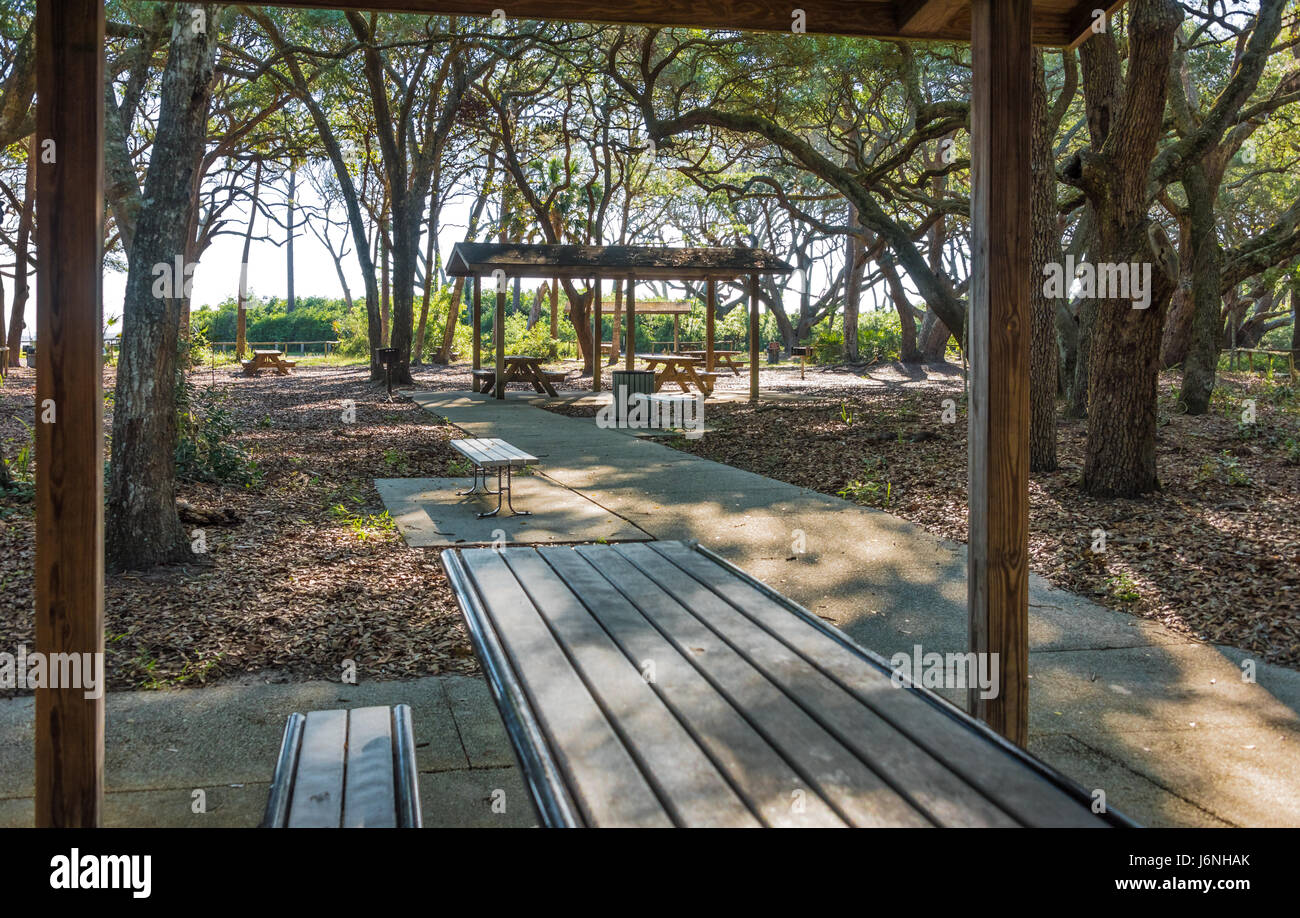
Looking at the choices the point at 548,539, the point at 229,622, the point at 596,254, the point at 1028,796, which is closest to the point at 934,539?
the point at 548,539

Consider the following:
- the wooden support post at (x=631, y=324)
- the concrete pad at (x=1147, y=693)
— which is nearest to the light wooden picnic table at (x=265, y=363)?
the wooden support post at (x=631, y=324)

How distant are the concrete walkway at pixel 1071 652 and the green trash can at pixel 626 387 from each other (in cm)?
662

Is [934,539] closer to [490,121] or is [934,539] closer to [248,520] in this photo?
[248,520]

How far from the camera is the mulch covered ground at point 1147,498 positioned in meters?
5.87

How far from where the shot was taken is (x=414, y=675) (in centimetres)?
475

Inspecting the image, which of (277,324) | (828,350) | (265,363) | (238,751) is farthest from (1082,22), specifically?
(277,324)

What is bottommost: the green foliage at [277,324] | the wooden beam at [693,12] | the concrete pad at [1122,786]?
the concrete pad at [1122,786]

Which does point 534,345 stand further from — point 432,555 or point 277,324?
point 432,555

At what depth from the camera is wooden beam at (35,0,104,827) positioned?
102 inches

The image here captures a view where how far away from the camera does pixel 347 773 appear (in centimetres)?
294

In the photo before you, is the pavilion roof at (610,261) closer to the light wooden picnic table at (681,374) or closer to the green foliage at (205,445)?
the light wooden picnic table at (681,374)

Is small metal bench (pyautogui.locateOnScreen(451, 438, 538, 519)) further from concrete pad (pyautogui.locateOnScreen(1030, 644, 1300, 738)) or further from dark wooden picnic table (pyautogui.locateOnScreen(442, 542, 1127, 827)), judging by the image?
dark wooden picnic table (pyautogui.locateOnScreen(442, 542, 1127, 827))

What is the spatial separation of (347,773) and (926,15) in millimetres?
2920

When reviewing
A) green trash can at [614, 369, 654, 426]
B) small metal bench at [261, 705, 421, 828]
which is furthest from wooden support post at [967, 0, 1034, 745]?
green trash can at [614, 369, 654, 426]
